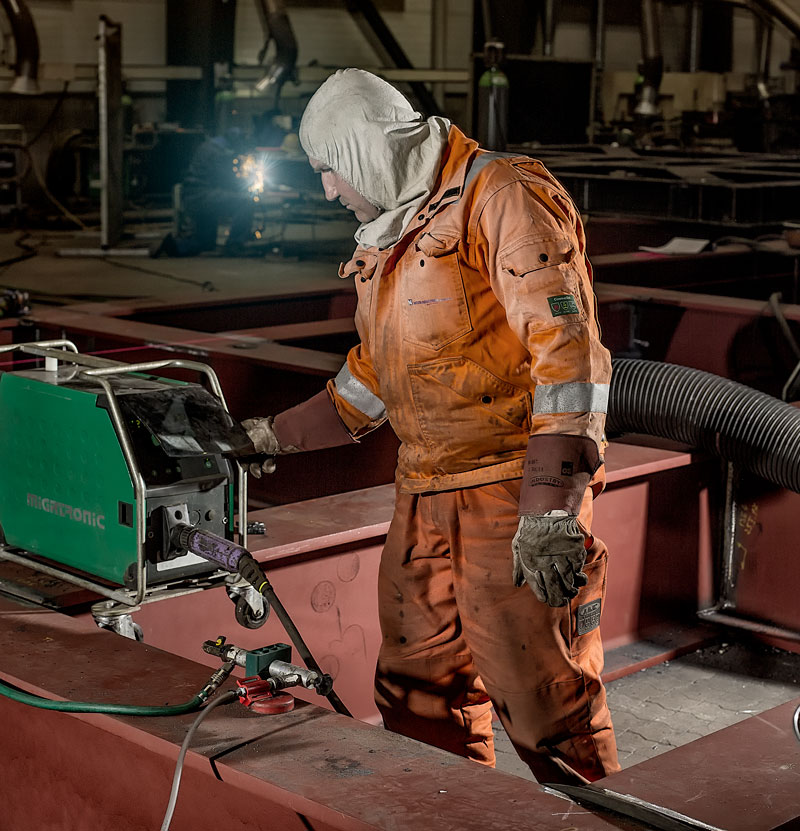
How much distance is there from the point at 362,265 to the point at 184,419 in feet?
1.62

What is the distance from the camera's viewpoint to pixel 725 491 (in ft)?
15.8

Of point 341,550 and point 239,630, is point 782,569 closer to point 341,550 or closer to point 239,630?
point 341,550

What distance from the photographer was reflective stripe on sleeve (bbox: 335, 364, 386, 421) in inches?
114

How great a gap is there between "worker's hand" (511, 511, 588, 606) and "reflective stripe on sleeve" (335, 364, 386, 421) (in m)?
0.70

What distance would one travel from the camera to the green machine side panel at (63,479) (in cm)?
250

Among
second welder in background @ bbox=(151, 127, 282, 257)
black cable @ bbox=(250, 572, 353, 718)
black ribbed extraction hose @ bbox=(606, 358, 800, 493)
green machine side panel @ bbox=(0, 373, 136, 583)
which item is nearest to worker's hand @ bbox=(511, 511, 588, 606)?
black cable @ bbox=(250, 572, 353, 718)

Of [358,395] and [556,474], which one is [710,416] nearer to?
[358,395]

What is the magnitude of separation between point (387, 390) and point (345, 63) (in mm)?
17676

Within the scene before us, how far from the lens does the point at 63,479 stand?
266 cm

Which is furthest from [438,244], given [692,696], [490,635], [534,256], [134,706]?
[692,696]

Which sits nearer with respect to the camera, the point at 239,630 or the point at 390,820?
the point at 390,820

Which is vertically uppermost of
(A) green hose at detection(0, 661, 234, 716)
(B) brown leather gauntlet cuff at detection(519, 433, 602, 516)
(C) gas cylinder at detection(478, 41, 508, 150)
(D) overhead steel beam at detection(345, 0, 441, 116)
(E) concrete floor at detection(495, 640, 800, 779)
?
(D) overhead steel beam at detection(345, 0, 441, 116)

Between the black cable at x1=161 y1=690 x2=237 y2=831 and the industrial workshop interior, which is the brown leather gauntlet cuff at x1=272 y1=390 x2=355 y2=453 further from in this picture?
the black cable at x1=161 y1=690 x2=237 y2=831

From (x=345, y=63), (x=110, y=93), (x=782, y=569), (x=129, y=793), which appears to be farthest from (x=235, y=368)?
(x=345, y=63)
